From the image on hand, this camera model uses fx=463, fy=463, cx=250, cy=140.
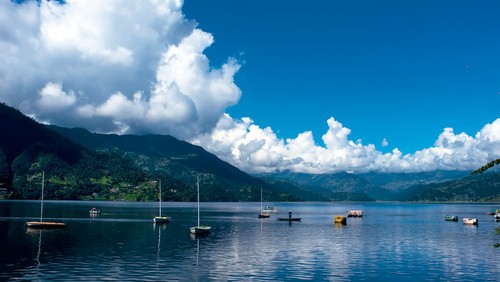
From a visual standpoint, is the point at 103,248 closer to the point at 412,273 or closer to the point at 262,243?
the point at 262,243

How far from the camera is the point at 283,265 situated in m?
83.2

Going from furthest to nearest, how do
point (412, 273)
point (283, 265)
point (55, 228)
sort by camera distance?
1. point (55, 228)
2. point (283, 265)
3. point (412, 273)

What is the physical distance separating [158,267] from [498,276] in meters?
56.3

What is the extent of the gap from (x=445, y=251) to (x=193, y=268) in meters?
64.2

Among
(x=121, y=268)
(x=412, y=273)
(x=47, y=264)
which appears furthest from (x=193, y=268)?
(x=412, y=273)

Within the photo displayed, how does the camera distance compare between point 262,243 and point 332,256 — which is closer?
point 332,256

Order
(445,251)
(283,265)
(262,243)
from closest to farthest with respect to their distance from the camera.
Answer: (283,265), (445,251), (262,243)

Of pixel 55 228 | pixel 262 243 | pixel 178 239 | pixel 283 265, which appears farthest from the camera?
pixel 55 228

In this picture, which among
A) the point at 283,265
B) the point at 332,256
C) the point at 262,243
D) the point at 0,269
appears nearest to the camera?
the point at 0,269

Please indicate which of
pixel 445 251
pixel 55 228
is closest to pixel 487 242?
pixel 445 251

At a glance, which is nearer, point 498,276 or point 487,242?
point 498,276

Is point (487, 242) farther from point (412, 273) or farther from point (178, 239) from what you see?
point (178, 239)

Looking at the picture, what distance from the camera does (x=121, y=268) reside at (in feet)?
252

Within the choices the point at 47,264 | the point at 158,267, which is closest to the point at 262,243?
the point at 158,267
